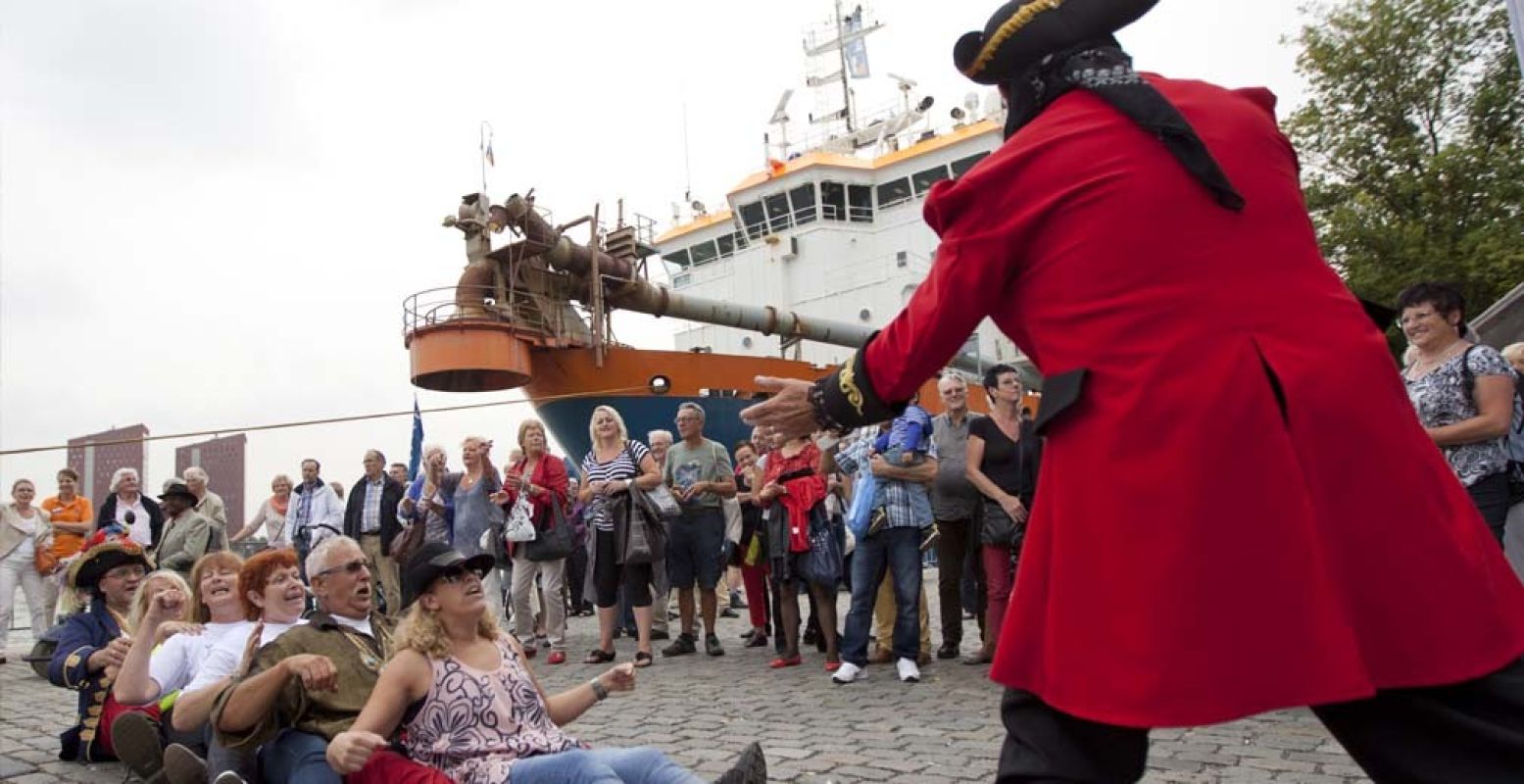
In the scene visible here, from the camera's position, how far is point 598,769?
9.29 ft

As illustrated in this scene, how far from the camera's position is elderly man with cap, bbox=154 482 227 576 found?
27.8ft

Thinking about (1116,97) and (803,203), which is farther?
(803,203)

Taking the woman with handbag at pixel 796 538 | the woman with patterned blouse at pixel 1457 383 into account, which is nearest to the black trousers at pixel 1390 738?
the woman with patterned blouse at pixel 1457 383

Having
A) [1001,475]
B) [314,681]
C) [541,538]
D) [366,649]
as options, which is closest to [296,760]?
[314,681]

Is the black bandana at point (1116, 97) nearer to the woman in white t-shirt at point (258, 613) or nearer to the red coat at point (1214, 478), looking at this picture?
the red coat at point (1214, 478)

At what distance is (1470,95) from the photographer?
19844 millimetres

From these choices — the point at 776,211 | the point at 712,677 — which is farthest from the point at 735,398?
the point at 712,677

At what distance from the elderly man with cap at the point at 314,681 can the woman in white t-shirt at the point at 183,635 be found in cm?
63

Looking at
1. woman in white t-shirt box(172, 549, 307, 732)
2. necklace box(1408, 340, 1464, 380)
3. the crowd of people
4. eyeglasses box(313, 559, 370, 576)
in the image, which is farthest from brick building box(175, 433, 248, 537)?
necklace box(1408, 340, 1464, 380)

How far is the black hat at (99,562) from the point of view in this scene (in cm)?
502

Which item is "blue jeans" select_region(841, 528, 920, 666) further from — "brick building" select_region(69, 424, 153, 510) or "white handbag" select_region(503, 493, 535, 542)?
"brick building" select_region(69, 424, 153, 510)

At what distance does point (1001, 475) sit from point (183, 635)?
4.31m

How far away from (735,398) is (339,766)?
16.8m

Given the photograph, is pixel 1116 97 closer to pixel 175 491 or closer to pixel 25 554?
pixel 175 491
